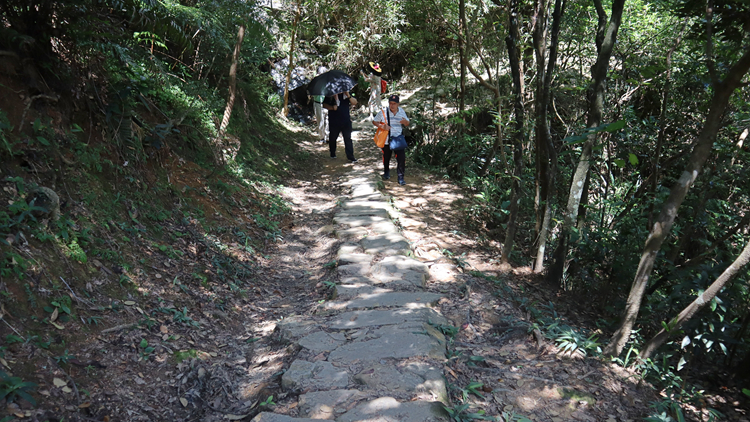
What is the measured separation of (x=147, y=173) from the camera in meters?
5.42

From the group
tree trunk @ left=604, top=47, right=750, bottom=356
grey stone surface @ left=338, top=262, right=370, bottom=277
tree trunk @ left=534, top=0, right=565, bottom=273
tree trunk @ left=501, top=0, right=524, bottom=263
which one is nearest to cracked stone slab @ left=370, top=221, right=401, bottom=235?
grey stone surface @ left=338, top=262, right=370, bottom=277

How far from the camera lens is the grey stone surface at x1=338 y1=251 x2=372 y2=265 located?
5699 millimetres

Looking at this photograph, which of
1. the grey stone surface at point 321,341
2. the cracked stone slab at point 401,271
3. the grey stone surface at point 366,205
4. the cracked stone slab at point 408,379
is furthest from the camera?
the grey stone surface at point 366,205

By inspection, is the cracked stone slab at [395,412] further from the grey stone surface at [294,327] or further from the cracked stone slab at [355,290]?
the cracked stone slab at [355,290]

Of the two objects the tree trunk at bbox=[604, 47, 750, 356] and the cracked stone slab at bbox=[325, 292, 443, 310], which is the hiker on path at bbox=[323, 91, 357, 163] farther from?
the tree trunk at bbox=[604, 47, 750, 356]

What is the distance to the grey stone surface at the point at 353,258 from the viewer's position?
5699 mm

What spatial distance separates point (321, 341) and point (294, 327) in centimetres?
38

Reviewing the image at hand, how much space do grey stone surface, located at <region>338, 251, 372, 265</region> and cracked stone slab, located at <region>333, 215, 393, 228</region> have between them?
107 cm

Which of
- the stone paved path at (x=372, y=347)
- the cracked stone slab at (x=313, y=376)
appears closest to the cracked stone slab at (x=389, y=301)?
the stone paved path at (x=372, y=347)

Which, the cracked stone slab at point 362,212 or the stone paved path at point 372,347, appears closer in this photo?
the stone paved path at point 372,347

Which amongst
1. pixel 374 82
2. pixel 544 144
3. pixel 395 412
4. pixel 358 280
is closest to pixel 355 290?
pixel 358 280

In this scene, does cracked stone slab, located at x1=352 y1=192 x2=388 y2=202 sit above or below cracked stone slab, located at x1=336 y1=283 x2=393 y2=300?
above

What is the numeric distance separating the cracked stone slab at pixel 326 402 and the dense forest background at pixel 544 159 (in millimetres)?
1556

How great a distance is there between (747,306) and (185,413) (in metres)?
5.42
